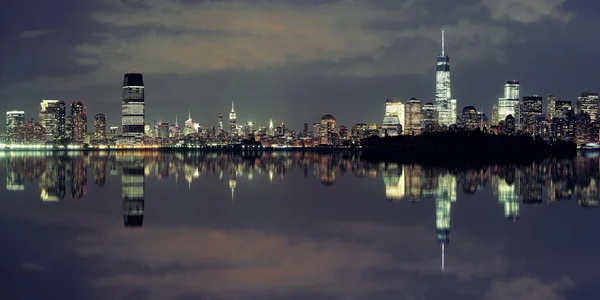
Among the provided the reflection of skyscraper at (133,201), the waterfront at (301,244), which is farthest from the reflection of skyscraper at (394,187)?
the reflection of skyscraper at (133,201)

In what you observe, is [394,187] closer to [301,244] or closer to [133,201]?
[133,201]

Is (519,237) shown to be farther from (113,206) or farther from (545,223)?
(113,206)

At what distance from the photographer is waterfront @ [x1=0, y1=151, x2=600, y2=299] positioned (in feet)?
63.2

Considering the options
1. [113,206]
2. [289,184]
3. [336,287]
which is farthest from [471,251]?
[289,184]

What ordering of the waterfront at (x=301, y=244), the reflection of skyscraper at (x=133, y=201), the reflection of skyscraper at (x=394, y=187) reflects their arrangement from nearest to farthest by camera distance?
1. the waterfront at (x=301, y=244)
2. the reflection of skyscraper at (x=133, y=201)
3. the reflection of skyscraper at (x=394, y=187)

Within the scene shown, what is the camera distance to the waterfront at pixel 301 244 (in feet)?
63.2

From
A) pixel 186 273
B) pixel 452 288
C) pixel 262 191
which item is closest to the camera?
pixel 452 288

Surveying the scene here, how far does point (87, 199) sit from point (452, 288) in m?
30.5

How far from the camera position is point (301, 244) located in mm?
25969

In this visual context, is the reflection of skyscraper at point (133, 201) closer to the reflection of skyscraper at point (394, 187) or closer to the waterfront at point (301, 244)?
A: the waterfront at point (301, 244)

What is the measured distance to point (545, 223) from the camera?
105ft

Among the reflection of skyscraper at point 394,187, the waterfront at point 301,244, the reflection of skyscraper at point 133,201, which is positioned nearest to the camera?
the waterfront at point 301,244

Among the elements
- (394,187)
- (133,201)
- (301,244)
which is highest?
(394,187)

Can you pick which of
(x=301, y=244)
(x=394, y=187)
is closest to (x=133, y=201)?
(x=301, y=244)
